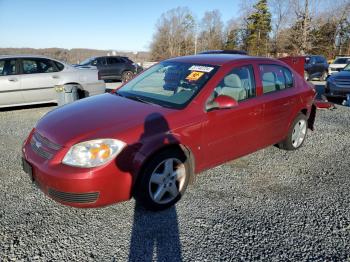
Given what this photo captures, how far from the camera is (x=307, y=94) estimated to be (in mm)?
4957

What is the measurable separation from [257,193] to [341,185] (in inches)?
47.3

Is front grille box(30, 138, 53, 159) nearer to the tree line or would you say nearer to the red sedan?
the red sedan

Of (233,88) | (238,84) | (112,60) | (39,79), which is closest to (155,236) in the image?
(233,88)

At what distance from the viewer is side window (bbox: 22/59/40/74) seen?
25.1ft

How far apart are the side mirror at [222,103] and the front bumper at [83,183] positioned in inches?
49.3

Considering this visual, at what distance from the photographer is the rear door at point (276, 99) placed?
4133 mm

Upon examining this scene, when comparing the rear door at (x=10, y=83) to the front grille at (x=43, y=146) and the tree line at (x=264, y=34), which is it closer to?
the front grille at (x=43, y=146)

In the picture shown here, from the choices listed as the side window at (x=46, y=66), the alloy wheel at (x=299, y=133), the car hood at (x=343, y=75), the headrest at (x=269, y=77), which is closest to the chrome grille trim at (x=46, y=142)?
the headrest at (x=269, y=77)

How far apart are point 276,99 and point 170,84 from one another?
1586mm

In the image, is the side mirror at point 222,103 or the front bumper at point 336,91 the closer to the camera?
the side mirror at point 222,103

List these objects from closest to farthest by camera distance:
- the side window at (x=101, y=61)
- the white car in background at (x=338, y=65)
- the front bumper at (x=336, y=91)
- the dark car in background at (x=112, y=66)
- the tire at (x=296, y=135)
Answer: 1. the tire at (x=296, y=135)
2. the front bumper at (x=336, y=91)
3. the dark car in background at (x=112, y=66)
4. the side window at (x=101, y=61)
5. the white car in background at (x=338, y=65)

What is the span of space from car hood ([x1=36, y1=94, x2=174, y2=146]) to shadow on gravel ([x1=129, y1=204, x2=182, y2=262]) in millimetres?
922

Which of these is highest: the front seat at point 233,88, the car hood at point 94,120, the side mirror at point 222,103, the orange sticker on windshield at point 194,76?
the orange sticker on windshield at point 194,76

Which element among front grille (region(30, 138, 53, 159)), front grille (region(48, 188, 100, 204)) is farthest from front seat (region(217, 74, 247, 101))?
front grille (region(30, 138, 53, 159))
